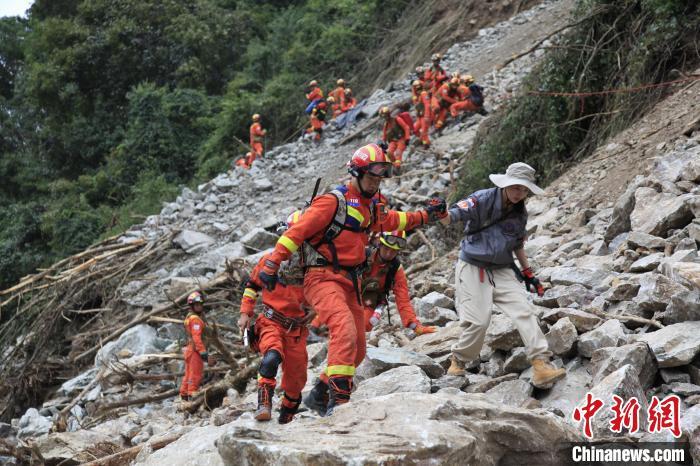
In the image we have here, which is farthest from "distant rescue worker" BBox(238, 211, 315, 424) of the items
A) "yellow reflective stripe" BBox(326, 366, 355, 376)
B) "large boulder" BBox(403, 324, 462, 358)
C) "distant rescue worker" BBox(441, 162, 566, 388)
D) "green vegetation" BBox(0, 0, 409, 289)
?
"green vegetation" BBox(0, 0, 409, 289)

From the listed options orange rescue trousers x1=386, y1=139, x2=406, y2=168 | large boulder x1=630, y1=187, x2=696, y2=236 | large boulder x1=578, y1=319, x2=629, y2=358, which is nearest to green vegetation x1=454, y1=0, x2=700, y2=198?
orange rescue trousers x1=386, y1=139, x2=406, y2=168

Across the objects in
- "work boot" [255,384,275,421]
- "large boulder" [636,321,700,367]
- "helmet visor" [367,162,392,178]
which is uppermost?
"helmet visor" [367,162,392,178]

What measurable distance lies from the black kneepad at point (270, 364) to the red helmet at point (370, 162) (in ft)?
4.14

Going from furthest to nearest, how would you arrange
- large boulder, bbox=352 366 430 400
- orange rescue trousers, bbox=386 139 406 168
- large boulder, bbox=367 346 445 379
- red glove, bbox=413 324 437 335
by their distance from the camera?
orange rescue trousers, bbox=386 139 406 168
red glove, bbox=413 324 437 335
large boulder, bbox=367 346 445 379
large boulder, bbox=352 366 430 400

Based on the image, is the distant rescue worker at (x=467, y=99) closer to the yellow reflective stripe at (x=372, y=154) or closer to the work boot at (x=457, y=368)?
the work boot at (x=457, y=368)

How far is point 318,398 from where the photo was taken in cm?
530

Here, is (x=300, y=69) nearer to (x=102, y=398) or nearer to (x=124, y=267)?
(x=124, y=267)

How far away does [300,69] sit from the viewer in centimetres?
2748

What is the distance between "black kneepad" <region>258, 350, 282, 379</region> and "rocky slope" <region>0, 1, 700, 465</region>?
31 centimetres

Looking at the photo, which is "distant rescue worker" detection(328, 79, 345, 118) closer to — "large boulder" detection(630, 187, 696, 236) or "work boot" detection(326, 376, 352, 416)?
"large boulder" detection(630, 187, 696, 236)

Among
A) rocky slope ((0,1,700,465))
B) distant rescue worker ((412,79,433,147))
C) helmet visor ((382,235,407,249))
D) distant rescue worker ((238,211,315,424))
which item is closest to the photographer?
rocky slope ((0,1,700,465))

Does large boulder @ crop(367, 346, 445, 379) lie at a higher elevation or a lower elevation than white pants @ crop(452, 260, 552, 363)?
lower

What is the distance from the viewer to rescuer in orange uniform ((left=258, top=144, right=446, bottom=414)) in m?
4.59

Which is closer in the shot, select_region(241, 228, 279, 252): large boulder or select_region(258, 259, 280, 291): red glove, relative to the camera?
select_region(258, 259, 280, 291): red glove
